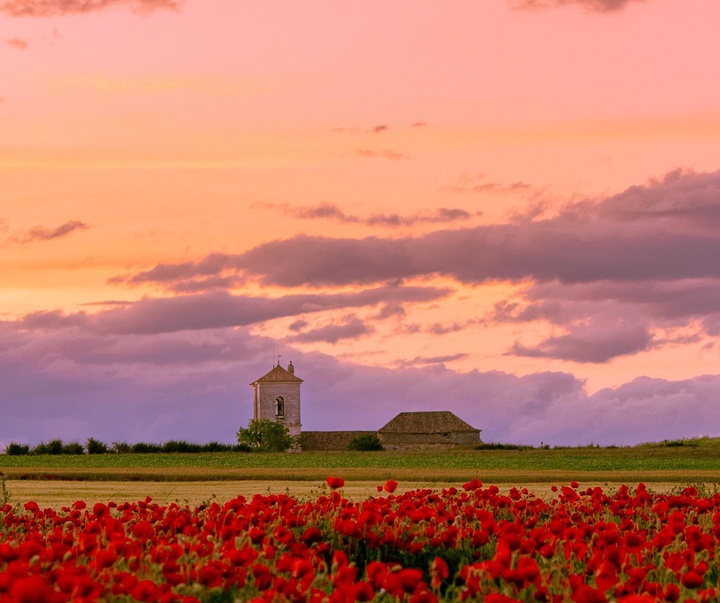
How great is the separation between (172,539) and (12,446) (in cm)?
4821

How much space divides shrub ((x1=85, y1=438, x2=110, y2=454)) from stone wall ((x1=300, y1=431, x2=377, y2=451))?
53966mm

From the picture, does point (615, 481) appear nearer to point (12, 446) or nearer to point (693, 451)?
point (693, 451)

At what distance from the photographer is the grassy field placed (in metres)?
33.8

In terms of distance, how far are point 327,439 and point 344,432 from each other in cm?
212

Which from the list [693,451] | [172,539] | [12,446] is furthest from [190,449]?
[172,539]

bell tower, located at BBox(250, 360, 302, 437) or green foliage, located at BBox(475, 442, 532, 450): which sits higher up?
bell tower, located at BBox(250, 360, 302, 437)

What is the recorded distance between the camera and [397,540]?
12.7 metres

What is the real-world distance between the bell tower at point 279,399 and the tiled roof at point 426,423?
13.3 m

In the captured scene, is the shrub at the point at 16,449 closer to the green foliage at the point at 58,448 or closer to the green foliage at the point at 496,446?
the green foliage at the point at 58,448

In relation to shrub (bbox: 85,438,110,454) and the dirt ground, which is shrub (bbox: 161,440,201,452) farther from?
the dirt ground

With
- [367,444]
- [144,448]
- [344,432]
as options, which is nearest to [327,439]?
[344,432]

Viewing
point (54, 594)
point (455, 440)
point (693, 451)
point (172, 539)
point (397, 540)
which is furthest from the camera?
point (455, 440)

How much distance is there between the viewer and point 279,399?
395 ft

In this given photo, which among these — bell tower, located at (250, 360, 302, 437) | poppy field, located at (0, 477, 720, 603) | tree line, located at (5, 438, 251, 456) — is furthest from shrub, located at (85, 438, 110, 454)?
bell tower, located at (250, 360, 302, 437)
